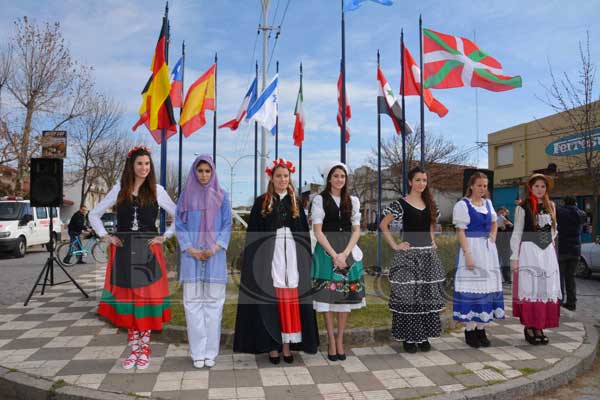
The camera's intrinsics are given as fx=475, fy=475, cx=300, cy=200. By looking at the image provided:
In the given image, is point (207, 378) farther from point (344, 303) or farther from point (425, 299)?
point (425, 299)

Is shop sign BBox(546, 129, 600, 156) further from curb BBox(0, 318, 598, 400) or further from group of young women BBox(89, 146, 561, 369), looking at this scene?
curb BBox(0, 318, 598, 400)


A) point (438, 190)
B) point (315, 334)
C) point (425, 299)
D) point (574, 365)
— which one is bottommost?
point (574, 365)

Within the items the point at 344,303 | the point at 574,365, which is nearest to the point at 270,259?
the point at 344,303

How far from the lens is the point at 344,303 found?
185 inches

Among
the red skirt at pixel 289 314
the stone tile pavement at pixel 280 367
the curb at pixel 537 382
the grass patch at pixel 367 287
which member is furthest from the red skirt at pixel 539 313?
the red skirt at pixel 289 314

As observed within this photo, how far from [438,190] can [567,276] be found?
34.0m

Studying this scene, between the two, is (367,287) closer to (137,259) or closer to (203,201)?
(203,201)

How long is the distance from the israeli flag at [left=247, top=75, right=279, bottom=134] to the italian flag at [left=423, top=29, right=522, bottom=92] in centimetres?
407

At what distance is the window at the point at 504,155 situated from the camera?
1081 inches

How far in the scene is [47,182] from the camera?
8133 millimetres

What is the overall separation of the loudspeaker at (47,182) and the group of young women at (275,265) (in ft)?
12.9

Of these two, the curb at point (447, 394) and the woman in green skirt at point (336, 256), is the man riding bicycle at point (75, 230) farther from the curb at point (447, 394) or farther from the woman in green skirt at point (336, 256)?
the woman in green skirt at point (336, 256)

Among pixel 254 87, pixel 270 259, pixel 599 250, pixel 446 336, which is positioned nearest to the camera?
pixel 270 259

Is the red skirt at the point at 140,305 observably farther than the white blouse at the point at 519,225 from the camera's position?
No
